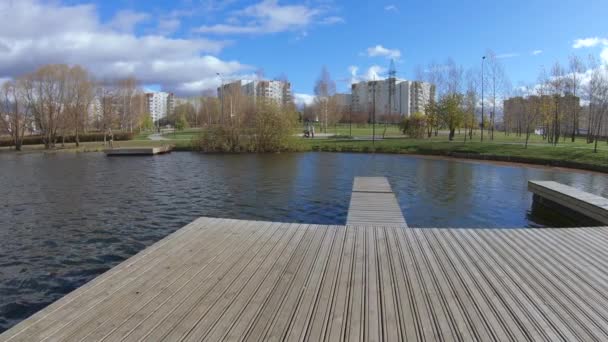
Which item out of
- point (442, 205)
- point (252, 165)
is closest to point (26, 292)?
point (442, 205)

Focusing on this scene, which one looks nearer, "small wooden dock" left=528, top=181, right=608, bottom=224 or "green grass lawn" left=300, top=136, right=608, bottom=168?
"small wooden dock" left=528, top=181, right=608, bottom=224

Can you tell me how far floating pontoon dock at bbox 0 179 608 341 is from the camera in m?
3.30

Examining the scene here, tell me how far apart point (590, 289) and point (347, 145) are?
109 ft

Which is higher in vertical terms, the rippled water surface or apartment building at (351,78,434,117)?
apartment building at (351,78,434,117)

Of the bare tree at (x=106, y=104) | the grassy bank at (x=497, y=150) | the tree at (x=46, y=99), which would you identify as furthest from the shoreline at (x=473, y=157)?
the bare tree at (x=106, y=104)

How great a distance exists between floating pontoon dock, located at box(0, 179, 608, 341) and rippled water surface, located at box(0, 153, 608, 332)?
263cm

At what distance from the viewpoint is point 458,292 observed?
412cm

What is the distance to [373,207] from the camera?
9906mm

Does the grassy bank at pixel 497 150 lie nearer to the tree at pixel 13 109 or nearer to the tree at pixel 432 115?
the tree at pixel 432 115

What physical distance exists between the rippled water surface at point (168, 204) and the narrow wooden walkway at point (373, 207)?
0.72m

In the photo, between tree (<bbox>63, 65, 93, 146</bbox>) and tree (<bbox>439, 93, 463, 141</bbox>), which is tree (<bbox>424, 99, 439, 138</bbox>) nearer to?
tree (<bbox>439, 93, 463, 141</bbox>)

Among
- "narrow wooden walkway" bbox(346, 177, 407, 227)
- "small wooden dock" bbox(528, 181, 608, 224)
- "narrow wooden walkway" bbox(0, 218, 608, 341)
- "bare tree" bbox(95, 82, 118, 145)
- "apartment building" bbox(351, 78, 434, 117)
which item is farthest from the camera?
"apartment building" bbox(351, 78, 434, 117)

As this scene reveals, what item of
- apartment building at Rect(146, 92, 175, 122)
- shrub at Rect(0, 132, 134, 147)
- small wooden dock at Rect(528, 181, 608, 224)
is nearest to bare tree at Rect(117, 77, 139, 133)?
shrub at Rect(0, 132, 134, 147)

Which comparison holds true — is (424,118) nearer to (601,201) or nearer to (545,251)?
(601,201)
